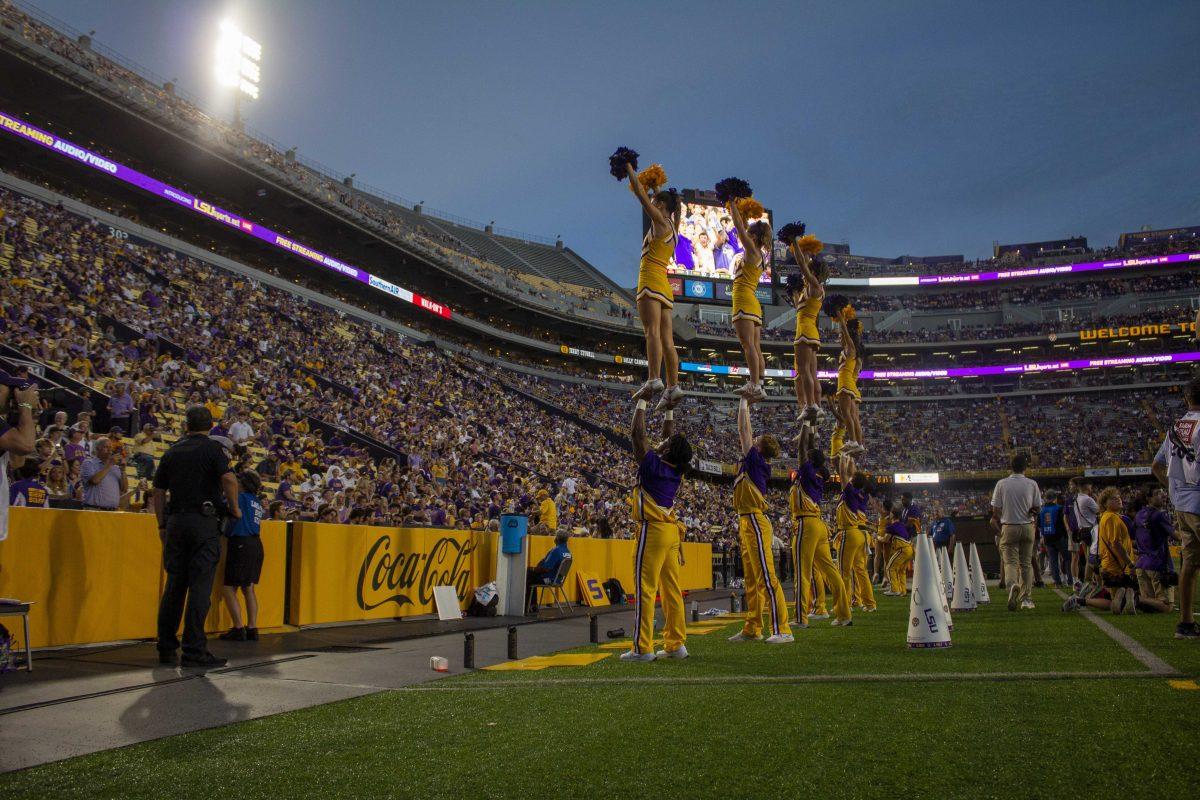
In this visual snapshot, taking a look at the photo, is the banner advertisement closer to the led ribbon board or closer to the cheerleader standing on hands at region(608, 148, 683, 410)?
the led ribbon board

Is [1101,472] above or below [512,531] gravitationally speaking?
above

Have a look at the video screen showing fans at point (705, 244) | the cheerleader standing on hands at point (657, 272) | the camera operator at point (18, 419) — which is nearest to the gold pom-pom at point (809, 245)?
the cheerleader standing on hands at point (657, 272)

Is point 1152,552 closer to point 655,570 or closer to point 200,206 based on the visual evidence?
point 655,570

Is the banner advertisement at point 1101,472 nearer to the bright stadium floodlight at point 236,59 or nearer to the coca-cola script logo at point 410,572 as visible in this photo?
the coca-cola script logo at point 410,572

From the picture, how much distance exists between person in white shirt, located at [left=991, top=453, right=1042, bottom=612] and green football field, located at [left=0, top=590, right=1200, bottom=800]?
4.72 meters

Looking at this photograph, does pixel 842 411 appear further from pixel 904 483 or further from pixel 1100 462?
pixel 1100 462

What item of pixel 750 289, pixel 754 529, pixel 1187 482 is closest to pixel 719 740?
pixel 754 529

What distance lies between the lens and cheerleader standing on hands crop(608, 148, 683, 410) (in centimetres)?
852

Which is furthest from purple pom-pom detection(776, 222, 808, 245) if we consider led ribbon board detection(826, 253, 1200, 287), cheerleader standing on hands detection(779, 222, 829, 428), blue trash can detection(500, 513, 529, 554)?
led ribbon board detection(826, 253, 1200, 287)

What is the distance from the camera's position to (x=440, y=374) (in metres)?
34.5

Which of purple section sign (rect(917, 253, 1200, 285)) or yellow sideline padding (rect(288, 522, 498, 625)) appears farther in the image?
purple section sign (rect(917, 253, 1200, 285))

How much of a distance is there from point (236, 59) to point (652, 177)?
31708mm

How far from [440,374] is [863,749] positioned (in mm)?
32607

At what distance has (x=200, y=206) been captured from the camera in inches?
1115
